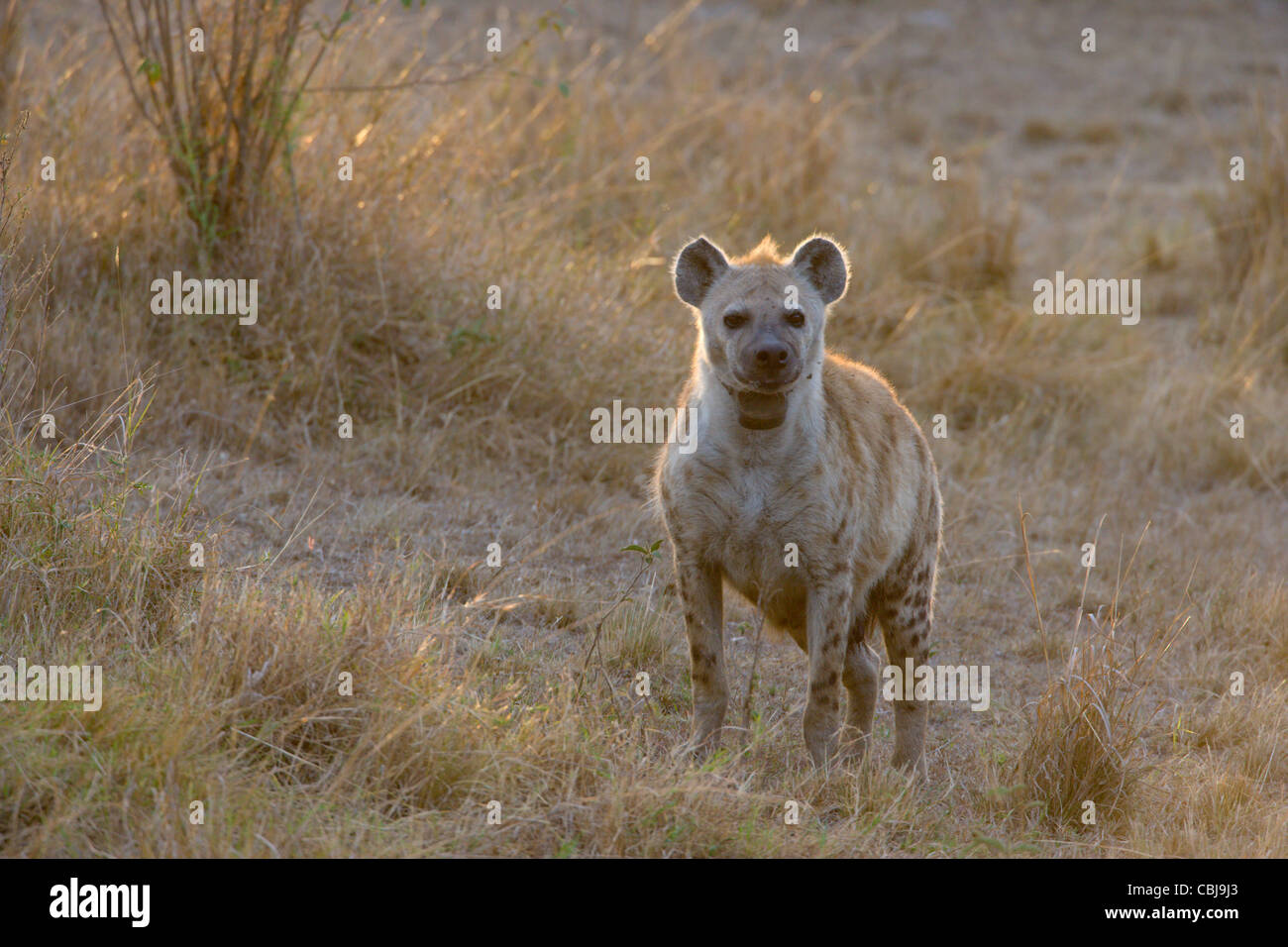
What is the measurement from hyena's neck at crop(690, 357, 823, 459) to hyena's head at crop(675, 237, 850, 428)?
0.03m

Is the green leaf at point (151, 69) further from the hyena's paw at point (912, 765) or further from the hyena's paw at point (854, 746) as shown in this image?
the hyena's paw at point (912, 765)

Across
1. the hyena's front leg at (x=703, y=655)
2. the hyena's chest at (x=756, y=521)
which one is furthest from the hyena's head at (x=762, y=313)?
the hyena's front leg at (x=703, y=655)

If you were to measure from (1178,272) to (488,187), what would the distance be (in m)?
5.02

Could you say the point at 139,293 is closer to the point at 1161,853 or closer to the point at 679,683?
the point at 679,683

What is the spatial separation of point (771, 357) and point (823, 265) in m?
0.71

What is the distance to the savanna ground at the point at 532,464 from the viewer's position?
3.64m

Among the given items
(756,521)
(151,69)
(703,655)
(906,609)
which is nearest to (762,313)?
(756,521)

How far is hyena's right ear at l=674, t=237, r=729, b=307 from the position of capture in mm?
4613

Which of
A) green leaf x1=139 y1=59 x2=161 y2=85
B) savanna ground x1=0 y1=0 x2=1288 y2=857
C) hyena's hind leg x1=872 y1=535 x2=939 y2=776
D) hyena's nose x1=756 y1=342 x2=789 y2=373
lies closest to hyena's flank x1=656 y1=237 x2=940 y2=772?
hyena's nose x1=756 y1=342 x2=789 y2=373

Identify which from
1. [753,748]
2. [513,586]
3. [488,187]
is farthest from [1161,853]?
[488,187]

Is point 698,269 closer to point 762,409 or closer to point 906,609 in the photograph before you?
point 762,409

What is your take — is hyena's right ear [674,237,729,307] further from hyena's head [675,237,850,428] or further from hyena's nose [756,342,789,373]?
hyena's nose [756,342,789,373]

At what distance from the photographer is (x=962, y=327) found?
823cm

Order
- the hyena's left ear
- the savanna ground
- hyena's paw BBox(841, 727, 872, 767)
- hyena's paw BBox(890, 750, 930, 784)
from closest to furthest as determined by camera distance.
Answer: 1. the savanna ground
2. hyena's paw BBox(841, 727, 872, 767)
3. hyena's paw BBox(890, 750, 930, 784)
4. the hyena's left ear
